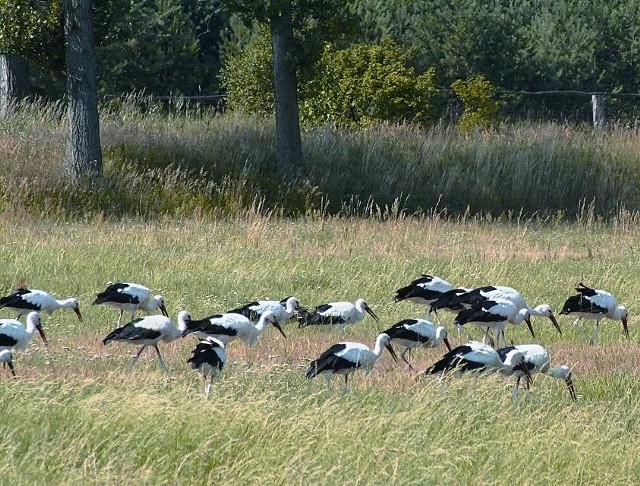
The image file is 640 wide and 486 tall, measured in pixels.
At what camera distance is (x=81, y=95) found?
22.1m

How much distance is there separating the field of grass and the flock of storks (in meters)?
0.18

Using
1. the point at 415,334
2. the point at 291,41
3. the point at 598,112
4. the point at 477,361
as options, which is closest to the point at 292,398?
the point at 477,361

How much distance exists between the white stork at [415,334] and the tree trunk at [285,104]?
13.2 m

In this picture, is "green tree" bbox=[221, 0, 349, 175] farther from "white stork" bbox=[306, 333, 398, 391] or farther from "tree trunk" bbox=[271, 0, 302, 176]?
"white stork" bbox=[306, 333, 398, 391]

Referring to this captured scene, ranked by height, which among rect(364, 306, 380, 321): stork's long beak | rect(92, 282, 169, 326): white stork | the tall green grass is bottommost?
the tall green grass

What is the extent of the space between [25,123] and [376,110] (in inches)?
429

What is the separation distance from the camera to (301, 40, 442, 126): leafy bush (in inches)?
1276

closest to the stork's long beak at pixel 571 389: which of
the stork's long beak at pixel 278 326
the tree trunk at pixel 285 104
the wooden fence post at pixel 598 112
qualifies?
the stork's long beak at pixel 278 326

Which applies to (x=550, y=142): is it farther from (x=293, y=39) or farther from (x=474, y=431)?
(x=474, y=431)

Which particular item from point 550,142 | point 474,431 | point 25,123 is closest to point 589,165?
point 550,142

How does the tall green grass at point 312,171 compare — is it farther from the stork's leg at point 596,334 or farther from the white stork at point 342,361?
the white stork at point 342,361

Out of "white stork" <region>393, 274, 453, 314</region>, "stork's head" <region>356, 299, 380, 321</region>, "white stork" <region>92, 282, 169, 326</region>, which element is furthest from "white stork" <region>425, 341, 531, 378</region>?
"white stork" <region>92, 282, 169, 326</region>

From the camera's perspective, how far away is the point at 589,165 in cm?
2562

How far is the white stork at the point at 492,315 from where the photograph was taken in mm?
11508
